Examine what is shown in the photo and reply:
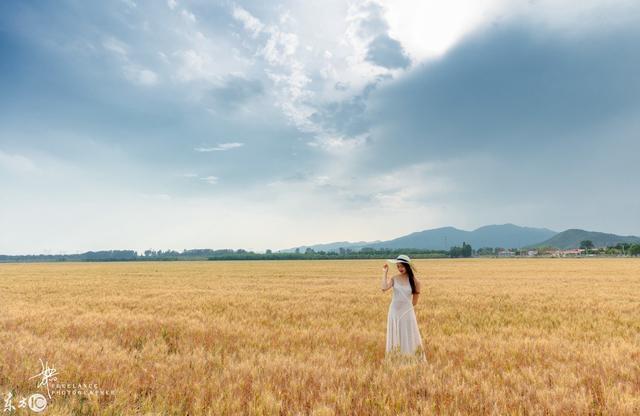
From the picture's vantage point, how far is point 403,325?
752cm

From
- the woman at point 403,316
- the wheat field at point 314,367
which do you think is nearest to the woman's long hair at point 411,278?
the woman at point 403,316

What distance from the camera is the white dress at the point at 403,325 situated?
7387 mm

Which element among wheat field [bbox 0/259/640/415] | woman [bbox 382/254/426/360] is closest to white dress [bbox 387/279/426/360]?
woman [bbox 382/254/426/360]

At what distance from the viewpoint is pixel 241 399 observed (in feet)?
16.1

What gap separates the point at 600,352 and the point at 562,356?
3.12ft

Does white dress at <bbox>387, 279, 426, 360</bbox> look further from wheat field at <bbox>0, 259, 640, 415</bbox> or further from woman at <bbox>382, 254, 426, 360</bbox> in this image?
wheat field at <bbox>0, 259, 640, 415</bbox>

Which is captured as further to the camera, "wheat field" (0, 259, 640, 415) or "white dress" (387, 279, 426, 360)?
"white dress" (387, 279, 426, 360)

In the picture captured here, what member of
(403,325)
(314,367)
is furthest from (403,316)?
(314,367)

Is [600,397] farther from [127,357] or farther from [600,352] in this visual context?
[127,357]

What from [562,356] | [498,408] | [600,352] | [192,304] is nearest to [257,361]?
[498,408]

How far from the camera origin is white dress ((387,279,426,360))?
739 cm

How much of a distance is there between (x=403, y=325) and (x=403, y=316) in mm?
180

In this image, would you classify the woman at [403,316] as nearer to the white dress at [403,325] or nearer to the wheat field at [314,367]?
the white dress at [403,325]

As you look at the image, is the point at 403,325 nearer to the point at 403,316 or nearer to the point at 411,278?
the point at 403,316
